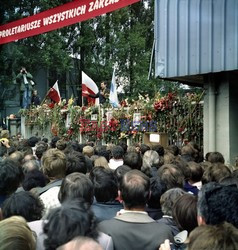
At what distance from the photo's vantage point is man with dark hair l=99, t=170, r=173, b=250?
3240mm

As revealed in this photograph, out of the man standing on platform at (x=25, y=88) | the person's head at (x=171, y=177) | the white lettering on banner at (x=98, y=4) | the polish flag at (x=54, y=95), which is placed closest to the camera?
the person's head at (x=171, y=177)

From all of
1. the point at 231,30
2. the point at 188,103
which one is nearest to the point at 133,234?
the point at 231,30

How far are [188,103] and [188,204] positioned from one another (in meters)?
8.69

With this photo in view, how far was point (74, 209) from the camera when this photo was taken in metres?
2.66

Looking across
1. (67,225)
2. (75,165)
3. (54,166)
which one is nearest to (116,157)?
(75,165)

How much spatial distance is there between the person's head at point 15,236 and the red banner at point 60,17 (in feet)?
22.5

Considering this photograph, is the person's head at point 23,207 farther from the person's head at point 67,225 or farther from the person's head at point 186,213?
the person's head at point 186,213

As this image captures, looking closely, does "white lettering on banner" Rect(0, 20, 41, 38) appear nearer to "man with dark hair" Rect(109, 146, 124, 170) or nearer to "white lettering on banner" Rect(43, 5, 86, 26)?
"white lettering on banner" Rect(43, 5, 86, 26)

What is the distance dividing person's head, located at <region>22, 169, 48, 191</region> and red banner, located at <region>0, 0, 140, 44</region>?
15.4ft

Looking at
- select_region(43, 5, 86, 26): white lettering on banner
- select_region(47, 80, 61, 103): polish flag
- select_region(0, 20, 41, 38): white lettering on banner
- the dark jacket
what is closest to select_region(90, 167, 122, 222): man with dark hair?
the dark jacket

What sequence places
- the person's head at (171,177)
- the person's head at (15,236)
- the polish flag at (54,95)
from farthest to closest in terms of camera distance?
the polish flag at (54,95) → the person's head at (171,177) → the person's head at (15,236)

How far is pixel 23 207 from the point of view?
3.32 m

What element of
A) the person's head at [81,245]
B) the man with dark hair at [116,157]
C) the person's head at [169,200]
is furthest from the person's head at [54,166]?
the person's head at [81,245]

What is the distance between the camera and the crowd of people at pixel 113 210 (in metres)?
2.30
